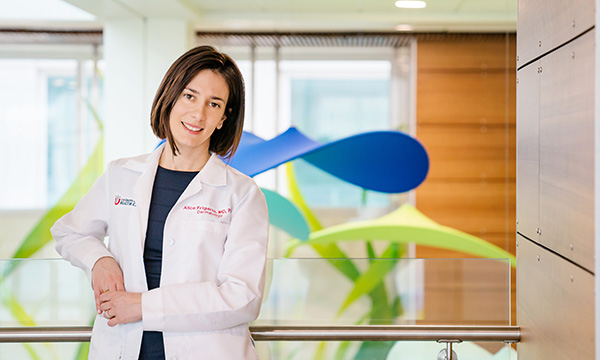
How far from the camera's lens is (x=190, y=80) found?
58.2 inches

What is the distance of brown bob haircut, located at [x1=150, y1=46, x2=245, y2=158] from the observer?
1477 mm

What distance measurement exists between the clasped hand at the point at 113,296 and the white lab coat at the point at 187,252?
2 cm

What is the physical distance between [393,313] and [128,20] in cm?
393

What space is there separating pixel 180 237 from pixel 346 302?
69 cm

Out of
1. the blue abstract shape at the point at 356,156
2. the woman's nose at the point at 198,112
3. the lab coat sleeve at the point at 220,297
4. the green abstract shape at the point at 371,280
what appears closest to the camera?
the lab coat sleeve at the point at 220,297

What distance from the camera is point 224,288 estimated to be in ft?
4.48

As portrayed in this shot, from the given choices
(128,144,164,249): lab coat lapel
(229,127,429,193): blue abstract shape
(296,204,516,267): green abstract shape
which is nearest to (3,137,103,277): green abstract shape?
(229,127,429,193): blue abstract shape

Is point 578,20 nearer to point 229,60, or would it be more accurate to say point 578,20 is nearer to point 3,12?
point 229,60

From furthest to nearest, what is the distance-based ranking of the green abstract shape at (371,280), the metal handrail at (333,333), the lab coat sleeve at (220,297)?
the green abstract shape at (371,280), the metal handrail at (333,333), the lab coat sleeve at (220,297)

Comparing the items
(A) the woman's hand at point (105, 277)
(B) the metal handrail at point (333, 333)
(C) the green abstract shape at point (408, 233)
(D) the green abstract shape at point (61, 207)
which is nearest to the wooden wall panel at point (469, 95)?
(C) the green abstract shape at point (408, 233)

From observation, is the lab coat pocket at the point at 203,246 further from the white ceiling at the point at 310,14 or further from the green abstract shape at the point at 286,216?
the white ceiling at the point at 310,14

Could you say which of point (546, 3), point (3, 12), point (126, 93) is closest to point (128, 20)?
point (126, 93)

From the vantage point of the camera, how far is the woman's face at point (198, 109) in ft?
4.85

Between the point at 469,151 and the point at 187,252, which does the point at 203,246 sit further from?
the point at 469,151
